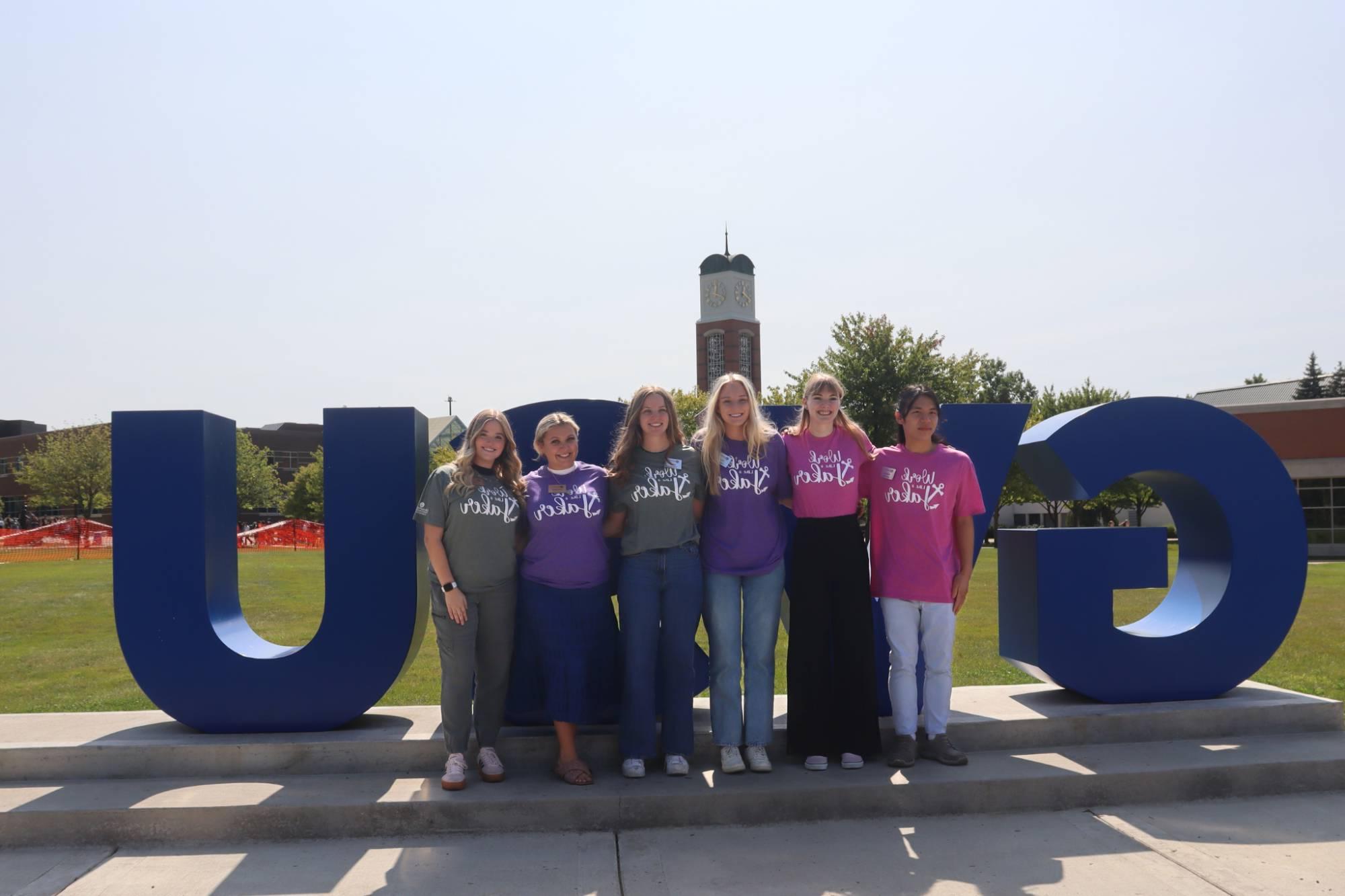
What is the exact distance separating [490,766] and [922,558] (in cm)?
228

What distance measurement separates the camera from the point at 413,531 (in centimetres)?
514

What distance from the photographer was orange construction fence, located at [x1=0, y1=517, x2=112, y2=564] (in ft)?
84.3

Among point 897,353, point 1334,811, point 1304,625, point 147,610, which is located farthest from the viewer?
point 897,353

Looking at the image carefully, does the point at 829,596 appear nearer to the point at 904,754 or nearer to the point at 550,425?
the point at 904,754

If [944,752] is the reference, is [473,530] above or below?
above

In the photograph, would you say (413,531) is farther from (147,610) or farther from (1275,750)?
(1275,750)

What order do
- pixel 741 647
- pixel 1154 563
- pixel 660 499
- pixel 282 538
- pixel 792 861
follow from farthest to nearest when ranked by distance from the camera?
1. pixel 282 538
2. pixel 1154 563
3. pixel 741 647
4. pixel 660 499
5. pixel 792 861

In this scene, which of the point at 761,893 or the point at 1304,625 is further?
the point at 1304,625

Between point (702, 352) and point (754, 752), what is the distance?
223 feet

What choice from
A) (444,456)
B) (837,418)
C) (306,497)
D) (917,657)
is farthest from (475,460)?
(306,497)

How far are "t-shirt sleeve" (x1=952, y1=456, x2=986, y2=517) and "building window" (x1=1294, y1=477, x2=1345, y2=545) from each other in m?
32.0

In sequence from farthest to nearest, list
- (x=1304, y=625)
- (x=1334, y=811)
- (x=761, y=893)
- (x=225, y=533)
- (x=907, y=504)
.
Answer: (x=1304, y=625) < (x=225, y=533) < (x=907, y=504) < (x=1334, y=811) < (x=761, y=893)

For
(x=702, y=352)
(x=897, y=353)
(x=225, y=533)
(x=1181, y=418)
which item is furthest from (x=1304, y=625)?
(x=702, y=352)

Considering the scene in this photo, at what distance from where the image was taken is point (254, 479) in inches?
2158
